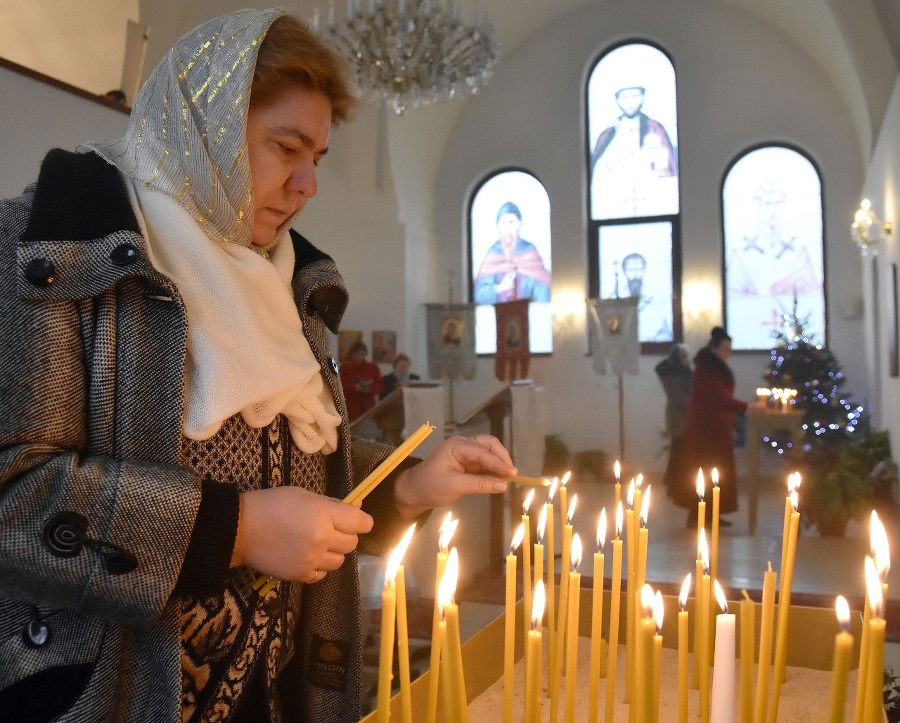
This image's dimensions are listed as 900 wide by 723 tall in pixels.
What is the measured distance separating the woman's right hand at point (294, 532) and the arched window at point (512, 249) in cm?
1220

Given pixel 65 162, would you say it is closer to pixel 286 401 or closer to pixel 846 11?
pixel 286 401

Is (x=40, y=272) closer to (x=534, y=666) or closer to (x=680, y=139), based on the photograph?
(x=534, y=666)

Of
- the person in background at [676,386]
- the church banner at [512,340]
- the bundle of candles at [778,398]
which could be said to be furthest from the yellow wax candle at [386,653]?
the church banner at [512,340]

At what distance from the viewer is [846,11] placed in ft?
26.7

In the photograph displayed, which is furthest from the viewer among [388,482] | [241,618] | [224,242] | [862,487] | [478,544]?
[862,487]

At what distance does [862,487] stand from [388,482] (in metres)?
6.54

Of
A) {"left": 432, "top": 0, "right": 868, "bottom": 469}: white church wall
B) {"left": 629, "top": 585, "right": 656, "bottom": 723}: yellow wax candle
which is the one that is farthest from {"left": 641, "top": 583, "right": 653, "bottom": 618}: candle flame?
{"left": 432, "top": 0, "right": 868, "bottom": 469}: white church wall

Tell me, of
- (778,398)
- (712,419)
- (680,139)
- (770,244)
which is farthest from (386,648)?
(680,139)

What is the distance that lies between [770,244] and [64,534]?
12314 millimetres

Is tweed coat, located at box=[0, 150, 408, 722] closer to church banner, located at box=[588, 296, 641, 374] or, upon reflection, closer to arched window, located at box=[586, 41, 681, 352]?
church banner, located at box=[588, 296, 641, 374]

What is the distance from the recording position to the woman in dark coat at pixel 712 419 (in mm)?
7352

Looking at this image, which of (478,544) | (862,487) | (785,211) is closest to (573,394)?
(785,211)

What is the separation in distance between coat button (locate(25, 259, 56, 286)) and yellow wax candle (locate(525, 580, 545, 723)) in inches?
27.3

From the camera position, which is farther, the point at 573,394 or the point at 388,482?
the point at 573,394
